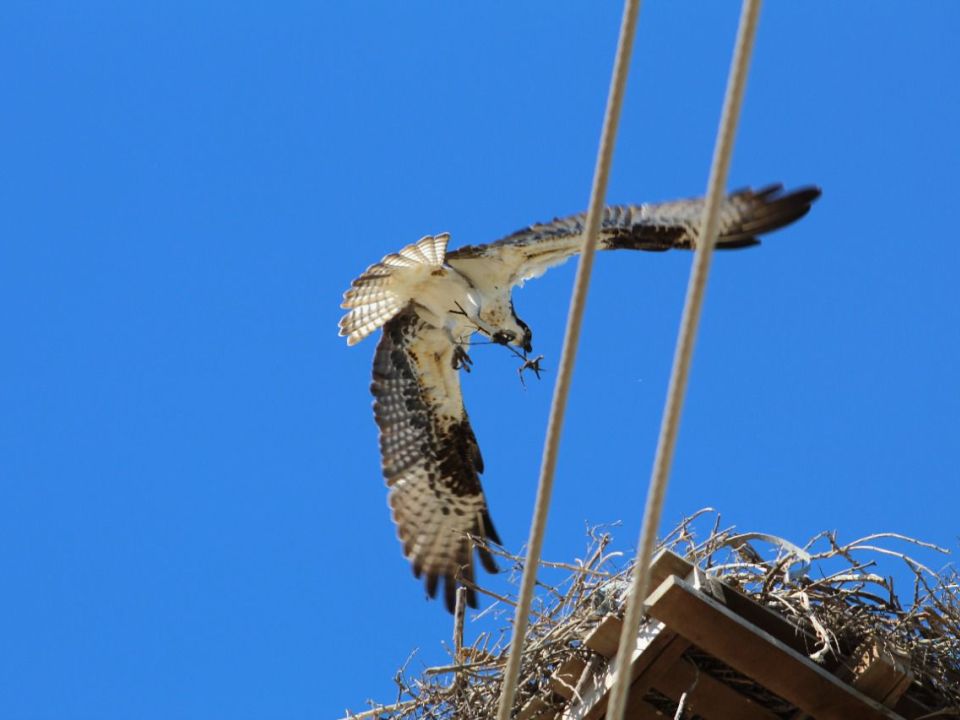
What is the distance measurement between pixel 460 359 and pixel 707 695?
3.69 meters

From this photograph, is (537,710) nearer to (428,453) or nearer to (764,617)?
(764,617)

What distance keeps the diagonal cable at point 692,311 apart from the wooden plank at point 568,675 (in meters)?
1.97

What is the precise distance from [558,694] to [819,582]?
0.93 metres

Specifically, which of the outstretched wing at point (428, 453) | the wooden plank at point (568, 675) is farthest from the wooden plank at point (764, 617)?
the outstretched wing at point (428, 453)

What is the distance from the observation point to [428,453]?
857 cm

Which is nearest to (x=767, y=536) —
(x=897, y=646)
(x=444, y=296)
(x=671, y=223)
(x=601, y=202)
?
(x=897, y=646)

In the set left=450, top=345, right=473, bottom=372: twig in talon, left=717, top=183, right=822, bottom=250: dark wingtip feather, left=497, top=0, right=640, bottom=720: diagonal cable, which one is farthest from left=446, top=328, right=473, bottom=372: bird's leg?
left=497, top=0, right=640, bottom=720: diagonal cable

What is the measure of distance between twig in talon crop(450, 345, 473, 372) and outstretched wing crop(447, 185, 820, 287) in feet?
1.88

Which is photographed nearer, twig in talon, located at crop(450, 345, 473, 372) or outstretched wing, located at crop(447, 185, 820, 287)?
outstretched wing, located at crop(447, 185, 820, 287)

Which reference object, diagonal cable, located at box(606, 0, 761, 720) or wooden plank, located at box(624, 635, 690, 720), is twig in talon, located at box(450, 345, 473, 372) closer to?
wooden plank, located at box(624, 635, 690, 720)

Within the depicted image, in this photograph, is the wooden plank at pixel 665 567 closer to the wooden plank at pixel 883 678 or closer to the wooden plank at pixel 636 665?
the wooden plank at pixel 636 665

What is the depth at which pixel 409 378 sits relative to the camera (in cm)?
837

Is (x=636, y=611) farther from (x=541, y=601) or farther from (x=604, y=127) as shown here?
(x=541, y=601)

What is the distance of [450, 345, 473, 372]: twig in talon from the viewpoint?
8.11m
